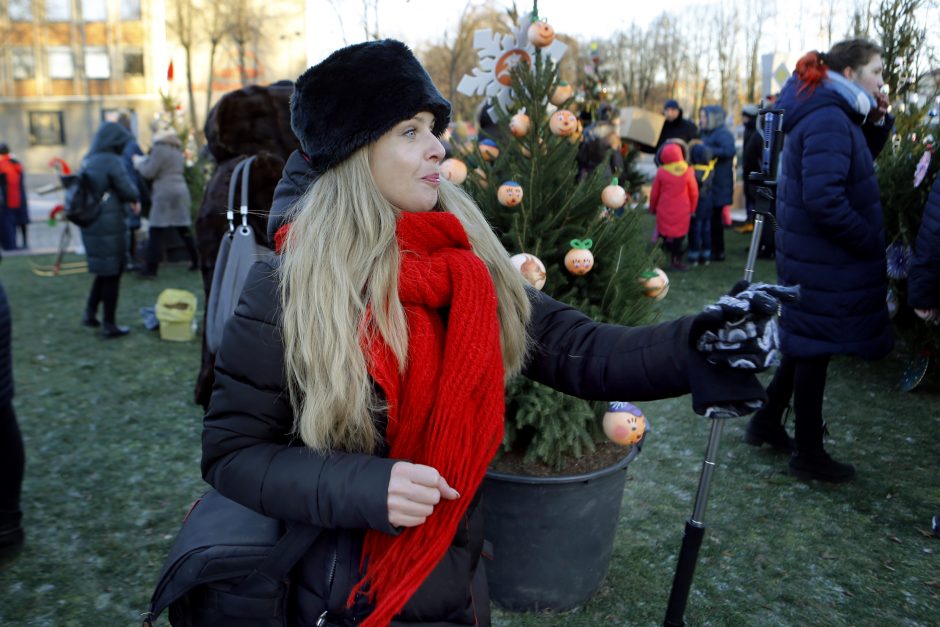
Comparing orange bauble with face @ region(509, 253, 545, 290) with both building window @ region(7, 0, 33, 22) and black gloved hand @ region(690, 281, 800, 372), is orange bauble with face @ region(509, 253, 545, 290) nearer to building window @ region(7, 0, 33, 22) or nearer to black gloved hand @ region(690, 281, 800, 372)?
black gloved hand @ region(690, 281, 800, 372)

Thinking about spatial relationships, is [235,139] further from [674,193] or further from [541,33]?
[674,193]

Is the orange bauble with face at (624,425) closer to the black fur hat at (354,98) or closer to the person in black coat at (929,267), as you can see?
the black fur hat at (354,98)

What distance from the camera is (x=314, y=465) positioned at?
1.40 meters

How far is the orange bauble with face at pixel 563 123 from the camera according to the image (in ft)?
10.5

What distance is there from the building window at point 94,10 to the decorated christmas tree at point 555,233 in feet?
148

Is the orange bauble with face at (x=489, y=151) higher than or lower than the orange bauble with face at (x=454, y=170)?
higher

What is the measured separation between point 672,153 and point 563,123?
711 cm

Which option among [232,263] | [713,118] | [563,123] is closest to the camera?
[563,123]

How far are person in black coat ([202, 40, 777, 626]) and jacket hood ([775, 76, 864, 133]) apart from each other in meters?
2.66

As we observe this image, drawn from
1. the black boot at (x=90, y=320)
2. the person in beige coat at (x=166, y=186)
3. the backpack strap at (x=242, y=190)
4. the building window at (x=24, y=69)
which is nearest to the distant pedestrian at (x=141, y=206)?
the person in beige coat at (x=166, y=186)

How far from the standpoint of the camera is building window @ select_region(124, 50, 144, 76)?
41.7 m

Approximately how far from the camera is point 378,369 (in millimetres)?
1438

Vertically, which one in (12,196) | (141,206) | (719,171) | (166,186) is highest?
(719,171)

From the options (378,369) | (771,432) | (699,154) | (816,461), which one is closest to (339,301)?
(378,369)
